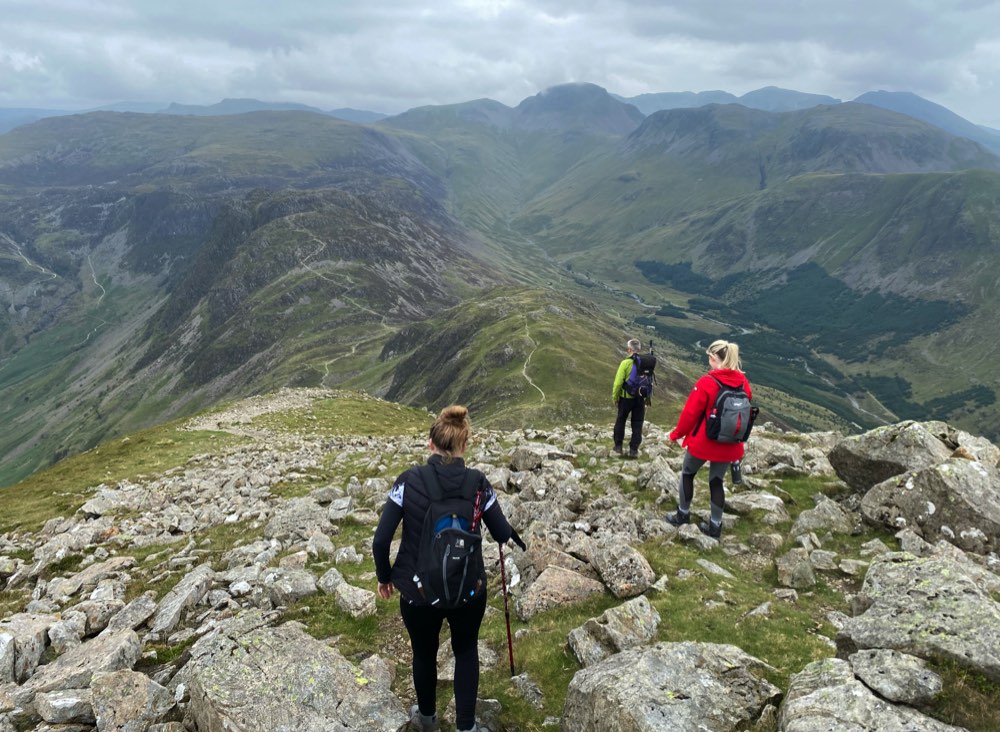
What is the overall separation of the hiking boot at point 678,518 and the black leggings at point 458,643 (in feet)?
33.2

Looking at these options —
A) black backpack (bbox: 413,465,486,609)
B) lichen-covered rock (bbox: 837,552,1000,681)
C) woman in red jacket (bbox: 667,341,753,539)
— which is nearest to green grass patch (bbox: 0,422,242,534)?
black backpack (bbox: 413,465,486,609)

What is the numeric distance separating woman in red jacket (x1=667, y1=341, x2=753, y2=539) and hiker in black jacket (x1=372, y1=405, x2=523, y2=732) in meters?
7.74

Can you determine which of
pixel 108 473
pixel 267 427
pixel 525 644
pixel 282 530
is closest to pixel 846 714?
pixel 525 644

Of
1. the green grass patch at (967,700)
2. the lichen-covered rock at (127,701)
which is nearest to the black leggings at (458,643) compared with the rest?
the lichen-covered rock at (127,701)

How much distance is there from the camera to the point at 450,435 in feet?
27.0

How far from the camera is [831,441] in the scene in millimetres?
27688

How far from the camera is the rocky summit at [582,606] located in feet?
25.2

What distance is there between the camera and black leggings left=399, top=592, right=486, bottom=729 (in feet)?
26.9

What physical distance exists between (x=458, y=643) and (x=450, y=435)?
3240 mm

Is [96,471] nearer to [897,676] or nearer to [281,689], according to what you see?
[281,689]

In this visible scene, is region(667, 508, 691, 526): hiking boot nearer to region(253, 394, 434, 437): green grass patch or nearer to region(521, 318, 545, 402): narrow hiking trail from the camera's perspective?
region(253, 394, 434, 437): green grass patch

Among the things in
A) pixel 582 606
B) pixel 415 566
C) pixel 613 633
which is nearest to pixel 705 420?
pixel 582 606

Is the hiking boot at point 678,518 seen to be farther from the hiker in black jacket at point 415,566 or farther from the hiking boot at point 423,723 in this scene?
the hiking boot at point 423,723

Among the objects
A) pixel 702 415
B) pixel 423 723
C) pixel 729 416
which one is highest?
pixel 729 416
